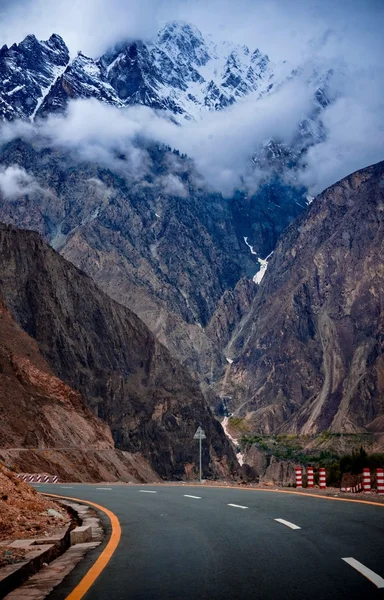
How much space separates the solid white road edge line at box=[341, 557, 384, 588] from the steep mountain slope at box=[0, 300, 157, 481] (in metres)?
44.9

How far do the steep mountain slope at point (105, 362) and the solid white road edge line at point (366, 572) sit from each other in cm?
10306

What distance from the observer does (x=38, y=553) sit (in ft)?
34.0

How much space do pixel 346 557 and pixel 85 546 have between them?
15.1ft

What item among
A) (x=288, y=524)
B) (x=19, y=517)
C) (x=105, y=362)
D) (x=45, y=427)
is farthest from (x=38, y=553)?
(x=105, y=362)

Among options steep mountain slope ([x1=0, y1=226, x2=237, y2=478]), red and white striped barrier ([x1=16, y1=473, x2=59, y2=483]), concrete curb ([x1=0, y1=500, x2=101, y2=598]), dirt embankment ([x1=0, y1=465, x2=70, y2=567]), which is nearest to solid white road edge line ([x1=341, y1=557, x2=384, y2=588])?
concrete curb ([x1=0, y1=500, x2=101, y2=598])

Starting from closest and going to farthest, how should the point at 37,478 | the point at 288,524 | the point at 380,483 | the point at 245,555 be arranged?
the point at 245,555 < the point at 288,524 < the point at 380,483 < the point at 37,478

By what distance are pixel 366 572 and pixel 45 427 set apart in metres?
63.3

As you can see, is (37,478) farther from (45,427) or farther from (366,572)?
(366,572)

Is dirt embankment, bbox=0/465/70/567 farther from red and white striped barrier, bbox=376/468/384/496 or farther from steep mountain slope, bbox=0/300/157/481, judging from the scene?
steep mountain slope, bbox=0/300/157/481

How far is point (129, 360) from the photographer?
140 metres

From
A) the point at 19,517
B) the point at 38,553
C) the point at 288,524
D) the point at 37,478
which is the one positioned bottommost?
A: the point at 38,553

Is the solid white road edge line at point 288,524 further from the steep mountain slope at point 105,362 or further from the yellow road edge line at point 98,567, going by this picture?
the steep mountain slope at point 105,362

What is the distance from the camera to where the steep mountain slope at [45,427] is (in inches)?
2370

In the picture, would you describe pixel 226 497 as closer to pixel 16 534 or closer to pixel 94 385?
pixel 16 534
